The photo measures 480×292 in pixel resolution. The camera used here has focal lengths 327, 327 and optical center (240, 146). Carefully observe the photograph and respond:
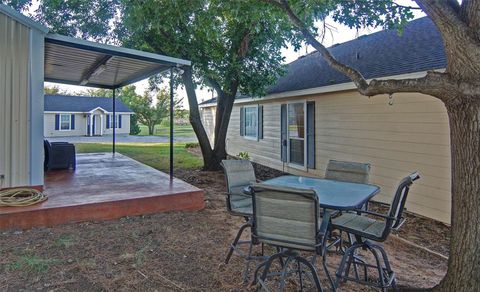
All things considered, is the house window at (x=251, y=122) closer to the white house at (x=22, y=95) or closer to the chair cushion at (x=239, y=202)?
the white house at (x=22, y=95)

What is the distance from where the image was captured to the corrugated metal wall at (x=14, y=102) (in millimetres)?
4512

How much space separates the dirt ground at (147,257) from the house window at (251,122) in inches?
273

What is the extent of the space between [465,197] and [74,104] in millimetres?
30529

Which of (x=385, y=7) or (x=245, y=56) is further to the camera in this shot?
(x=245, y=56)

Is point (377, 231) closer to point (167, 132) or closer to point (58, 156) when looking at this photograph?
point (58, 156)

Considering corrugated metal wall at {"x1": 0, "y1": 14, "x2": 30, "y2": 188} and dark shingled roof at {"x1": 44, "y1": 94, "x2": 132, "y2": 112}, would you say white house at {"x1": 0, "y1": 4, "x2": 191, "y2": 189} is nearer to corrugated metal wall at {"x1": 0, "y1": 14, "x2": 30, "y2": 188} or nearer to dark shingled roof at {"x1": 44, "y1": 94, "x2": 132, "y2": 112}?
corrugated metal wall at {"x1": 0, "y1": 14, "x2": 30, "y2": 188}

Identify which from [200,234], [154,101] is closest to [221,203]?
[200,234]

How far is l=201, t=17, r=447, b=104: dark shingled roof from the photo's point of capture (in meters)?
5.85

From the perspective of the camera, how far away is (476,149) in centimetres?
244

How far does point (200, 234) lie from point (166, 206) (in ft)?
3.70

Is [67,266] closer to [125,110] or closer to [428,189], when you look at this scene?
[428,189]

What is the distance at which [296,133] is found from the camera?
30.0 ft

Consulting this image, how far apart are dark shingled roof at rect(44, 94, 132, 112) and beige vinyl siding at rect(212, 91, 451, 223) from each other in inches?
962

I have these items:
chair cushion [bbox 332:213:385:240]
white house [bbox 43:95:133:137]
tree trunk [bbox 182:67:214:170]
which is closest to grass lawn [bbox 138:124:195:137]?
white house [bbox 43:95:133:137]
